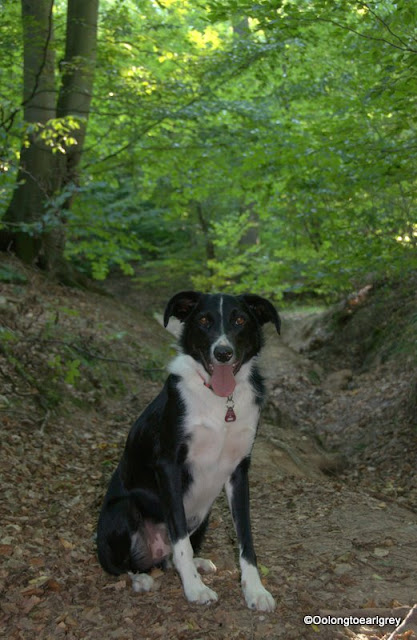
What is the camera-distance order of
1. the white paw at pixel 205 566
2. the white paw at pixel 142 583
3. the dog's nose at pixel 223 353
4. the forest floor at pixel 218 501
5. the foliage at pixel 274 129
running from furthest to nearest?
the foliage at pixel 274 129, the white paw at pixel 205 566, the white paw at pixel 142 583, the dog's nose at pixel 223 353, the forest floor at pixel 218 501

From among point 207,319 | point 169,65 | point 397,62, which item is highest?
point 169,65

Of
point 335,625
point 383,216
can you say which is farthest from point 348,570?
point 383,216

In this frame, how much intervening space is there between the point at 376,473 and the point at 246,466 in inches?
159

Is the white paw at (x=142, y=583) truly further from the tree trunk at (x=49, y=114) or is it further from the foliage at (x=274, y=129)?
the tree trunk at (x=49, y=114)

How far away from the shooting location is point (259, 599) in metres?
3.52

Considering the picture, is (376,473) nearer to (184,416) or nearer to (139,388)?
(139,388)

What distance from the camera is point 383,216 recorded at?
10.6 m

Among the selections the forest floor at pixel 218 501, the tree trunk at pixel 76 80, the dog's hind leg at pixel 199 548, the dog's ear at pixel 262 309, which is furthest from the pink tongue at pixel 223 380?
the tree trunk at pixel 76 80

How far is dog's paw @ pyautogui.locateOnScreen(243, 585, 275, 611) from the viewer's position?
11.5 ft

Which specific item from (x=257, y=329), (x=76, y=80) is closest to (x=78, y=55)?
(x=76, y=80)

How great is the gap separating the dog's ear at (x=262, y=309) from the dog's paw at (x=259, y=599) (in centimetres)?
158

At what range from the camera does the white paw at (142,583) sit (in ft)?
12.5

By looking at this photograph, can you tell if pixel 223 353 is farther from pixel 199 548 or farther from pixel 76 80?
pixel 76 80

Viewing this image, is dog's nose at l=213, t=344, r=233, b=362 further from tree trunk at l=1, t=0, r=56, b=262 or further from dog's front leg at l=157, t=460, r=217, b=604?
tree trunk at l=1, t=0, r=56, b=262
